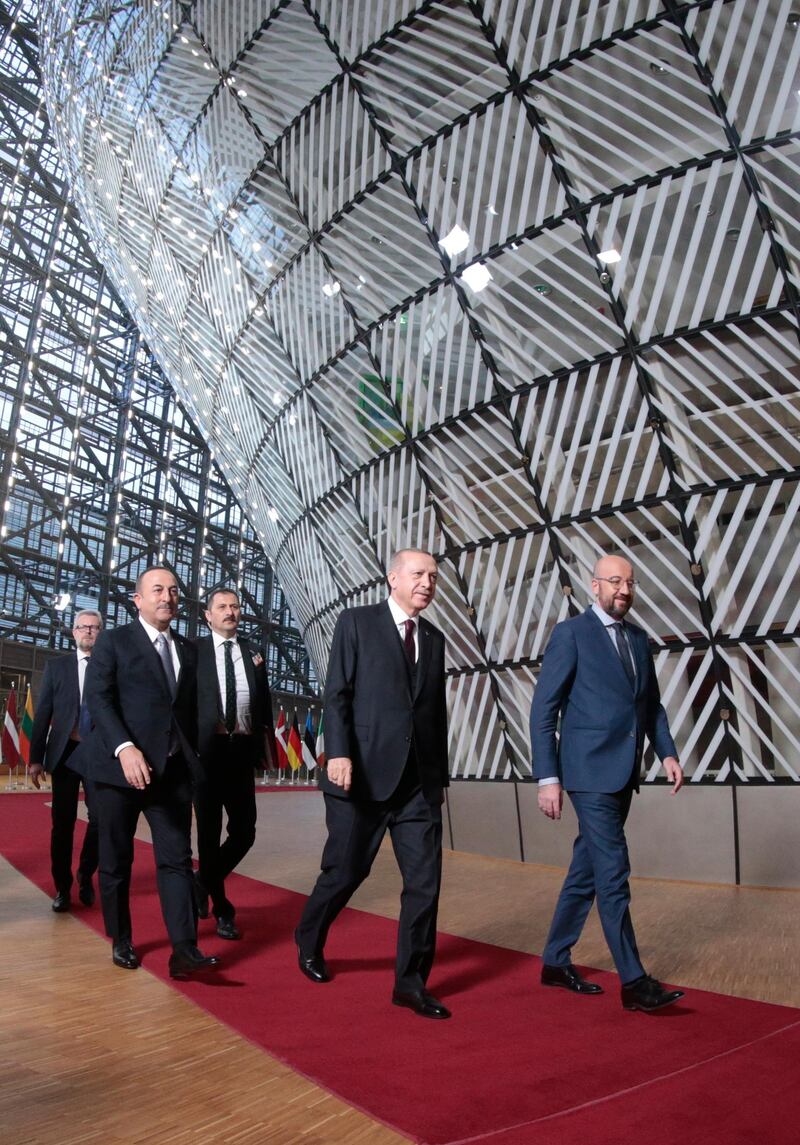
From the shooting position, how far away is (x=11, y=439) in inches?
1212

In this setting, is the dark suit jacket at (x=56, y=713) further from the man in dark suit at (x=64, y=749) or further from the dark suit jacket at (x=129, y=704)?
the dark suit jacket at (x=129, y=704)

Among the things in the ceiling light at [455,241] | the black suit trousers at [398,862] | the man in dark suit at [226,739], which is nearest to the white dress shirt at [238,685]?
the man in dark suit at [226,739]

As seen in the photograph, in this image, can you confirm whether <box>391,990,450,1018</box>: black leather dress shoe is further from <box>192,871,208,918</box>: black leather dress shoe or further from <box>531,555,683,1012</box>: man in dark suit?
<box>192,871,208,918</box>: black leather dress shoe

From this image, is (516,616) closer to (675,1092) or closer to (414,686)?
(414,686)

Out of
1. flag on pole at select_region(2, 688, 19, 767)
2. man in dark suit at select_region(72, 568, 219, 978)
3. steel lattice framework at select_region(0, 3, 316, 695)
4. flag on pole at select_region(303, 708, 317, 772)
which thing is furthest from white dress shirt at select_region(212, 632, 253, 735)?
steel lattice framework at select_region(0, 3, 316, 695)

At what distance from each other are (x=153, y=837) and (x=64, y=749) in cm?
214

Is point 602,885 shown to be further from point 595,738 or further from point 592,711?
point 592,711

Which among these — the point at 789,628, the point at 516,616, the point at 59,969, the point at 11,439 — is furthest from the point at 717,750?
the point at 11,439

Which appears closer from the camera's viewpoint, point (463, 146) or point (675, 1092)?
point (675, 1092)

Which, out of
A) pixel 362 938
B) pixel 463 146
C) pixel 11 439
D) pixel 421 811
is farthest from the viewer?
pixel 11 439

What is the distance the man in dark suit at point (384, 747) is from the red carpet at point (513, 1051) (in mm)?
389

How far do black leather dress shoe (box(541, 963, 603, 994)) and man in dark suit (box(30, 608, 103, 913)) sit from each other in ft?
10.5

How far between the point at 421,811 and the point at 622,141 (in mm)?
7411

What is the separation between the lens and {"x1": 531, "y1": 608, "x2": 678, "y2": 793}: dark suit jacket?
3904 millimetres
